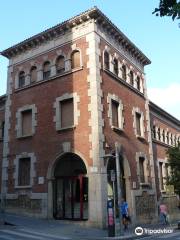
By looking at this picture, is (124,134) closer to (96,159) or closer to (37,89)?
(96,159)

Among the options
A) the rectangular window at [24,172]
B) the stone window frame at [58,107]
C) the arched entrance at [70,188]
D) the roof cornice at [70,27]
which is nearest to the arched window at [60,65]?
the roof cornice at [70,27]

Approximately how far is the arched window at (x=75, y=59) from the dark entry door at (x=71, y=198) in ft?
23.9

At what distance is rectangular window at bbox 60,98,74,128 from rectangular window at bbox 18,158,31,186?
3740mm

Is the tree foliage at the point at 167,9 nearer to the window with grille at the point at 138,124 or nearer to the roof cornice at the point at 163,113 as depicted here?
the window with grille at the point at 138,124

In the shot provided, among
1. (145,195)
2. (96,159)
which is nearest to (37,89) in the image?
(96,159)

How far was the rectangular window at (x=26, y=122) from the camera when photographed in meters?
23.3

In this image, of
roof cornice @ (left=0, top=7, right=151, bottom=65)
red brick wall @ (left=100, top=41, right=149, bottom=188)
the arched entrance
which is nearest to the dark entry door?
the arched entrance

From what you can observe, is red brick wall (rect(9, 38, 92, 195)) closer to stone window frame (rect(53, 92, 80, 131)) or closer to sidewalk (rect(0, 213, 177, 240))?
stone window frame (rect(53, 92, 80, 131))

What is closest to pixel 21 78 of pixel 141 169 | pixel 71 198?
pixel 71 198

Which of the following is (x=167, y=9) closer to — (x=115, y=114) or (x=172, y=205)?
(x=115, y=114)

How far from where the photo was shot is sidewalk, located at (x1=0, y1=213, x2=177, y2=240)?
631 inches

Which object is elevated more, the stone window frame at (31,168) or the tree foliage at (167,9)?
the tree foliage at (167,9)

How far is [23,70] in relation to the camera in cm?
2483

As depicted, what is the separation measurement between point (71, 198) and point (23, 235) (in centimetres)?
545
